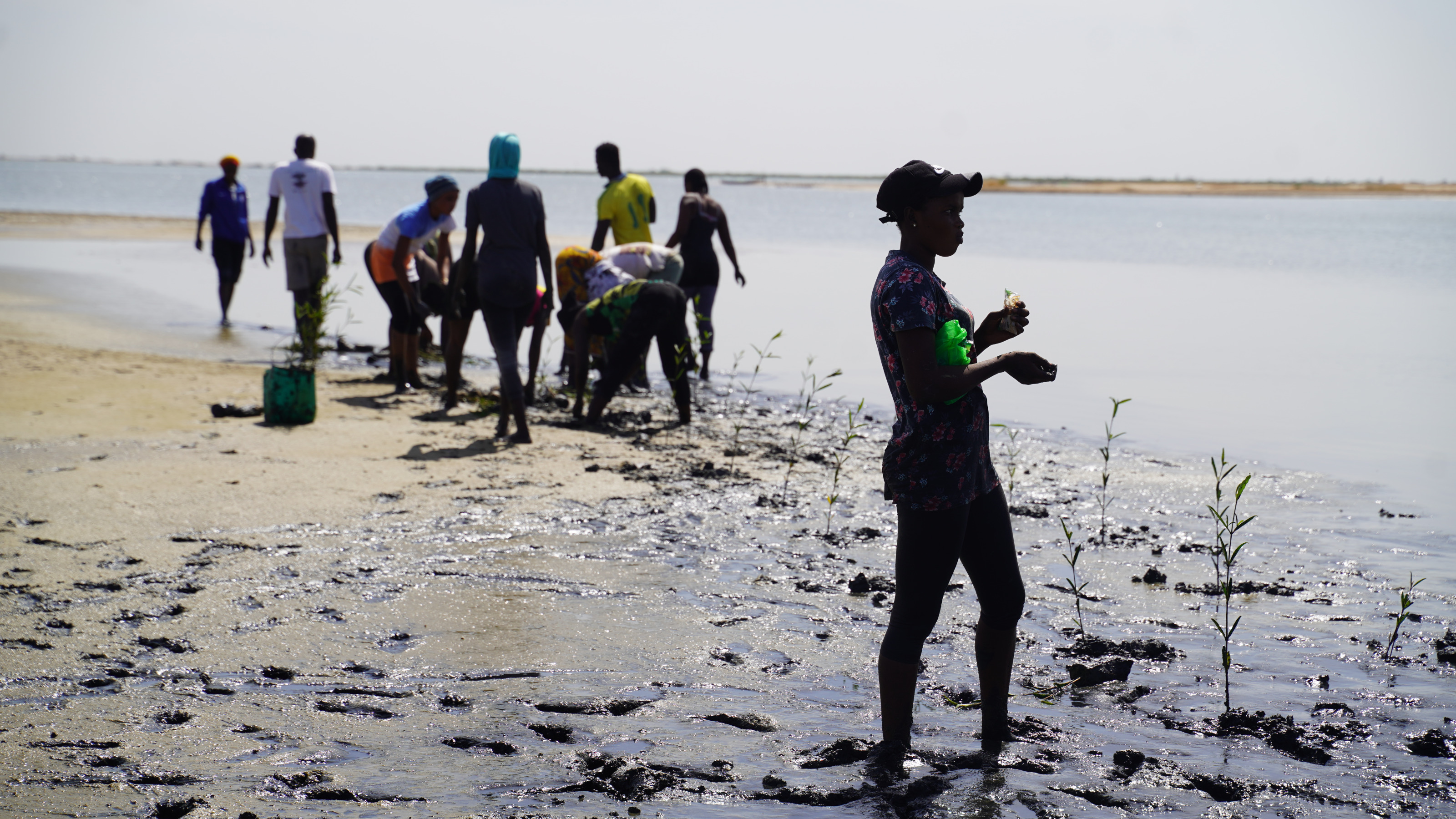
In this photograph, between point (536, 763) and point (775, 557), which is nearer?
point (536, 763)

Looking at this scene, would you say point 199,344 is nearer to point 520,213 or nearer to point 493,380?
point 493,380

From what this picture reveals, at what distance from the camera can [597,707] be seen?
3.97m

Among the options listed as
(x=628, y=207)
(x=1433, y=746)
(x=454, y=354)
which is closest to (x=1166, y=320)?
(x=628, y=207)

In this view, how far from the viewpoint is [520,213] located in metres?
7.58

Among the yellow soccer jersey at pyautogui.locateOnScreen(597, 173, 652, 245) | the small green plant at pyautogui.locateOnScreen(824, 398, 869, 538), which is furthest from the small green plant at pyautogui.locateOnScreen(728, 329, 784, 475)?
the yellow soccer jersey at pyautogui.locateOnScreen(597, 173, 652, 245)

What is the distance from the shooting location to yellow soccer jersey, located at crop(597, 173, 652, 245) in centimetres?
1022

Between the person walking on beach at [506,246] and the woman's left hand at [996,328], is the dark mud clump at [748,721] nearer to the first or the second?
the woman's left hand at [996,328]

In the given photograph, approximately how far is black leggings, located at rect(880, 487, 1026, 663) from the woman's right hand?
438mm

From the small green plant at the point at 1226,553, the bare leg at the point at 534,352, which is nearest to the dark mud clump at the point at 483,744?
the small green plant at the point at 1226,553

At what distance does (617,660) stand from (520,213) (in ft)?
13.1

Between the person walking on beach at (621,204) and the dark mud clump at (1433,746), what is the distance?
7440 millimetres

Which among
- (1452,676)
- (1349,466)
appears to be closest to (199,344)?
(1349,466)

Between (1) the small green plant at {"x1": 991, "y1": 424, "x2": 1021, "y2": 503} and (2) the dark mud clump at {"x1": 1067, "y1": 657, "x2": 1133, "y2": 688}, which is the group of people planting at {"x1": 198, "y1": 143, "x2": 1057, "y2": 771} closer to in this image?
(2) the dark mud clump at {"x1": 1067, "y1": 657, "x2": 1133, "y2": 688}

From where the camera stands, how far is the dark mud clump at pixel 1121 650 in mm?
4582
